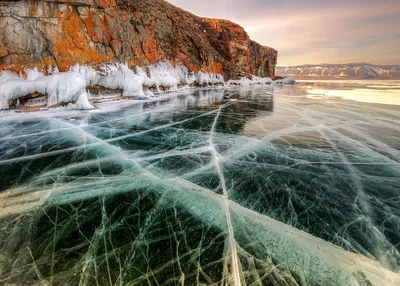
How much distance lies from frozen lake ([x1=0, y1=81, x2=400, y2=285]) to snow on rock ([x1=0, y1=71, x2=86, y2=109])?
410cm

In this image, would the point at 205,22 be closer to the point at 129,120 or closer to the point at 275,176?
the point at 129,120

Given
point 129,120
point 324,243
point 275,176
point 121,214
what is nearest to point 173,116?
point 129,120

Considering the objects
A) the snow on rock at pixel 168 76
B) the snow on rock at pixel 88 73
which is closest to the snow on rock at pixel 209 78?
the snow on rock at pixel 168 76

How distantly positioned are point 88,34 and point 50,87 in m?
4.42

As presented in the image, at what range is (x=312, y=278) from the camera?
157 cm

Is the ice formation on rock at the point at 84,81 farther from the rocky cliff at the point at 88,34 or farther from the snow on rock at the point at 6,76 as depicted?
the rocky cliff at the point at 88,34

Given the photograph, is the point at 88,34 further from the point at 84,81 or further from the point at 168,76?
the point at 168,76

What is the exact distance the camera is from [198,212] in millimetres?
2301

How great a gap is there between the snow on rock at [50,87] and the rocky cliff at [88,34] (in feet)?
2.99

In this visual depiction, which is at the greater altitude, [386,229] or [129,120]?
[129,120]

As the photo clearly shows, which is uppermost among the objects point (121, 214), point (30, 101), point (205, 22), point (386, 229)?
point (205, 22)

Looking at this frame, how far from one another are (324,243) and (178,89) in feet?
64.6

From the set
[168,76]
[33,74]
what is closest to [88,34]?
[33,74]

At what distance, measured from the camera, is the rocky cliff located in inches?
318
